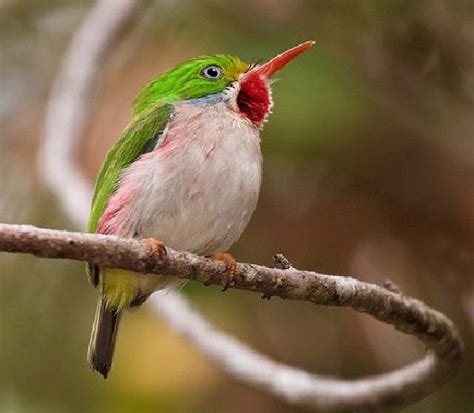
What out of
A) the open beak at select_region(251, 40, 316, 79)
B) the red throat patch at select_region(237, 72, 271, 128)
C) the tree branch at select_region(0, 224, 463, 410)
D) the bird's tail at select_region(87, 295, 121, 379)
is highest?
the open beak at select_region(251, 40, 316, 79)

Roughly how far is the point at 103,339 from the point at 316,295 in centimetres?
49

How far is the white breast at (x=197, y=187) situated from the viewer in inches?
70.7

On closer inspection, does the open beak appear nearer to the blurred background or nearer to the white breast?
the white breast

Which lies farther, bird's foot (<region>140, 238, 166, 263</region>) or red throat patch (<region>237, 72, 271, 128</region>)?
red throat patch (<region>237, 72, 271, 128</region>)

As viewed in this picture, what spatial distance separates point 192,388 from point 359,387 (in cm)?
68

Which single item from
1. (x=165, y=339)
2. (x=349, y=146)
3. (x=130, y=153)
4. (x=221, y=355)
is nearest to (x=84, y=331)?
(x=165, y=339)

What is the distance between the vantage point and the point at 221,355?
2254 mm

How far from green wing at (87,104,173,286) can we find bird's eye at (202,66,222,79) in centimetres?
9

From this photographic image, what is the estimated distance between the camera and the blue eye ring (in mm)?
1934

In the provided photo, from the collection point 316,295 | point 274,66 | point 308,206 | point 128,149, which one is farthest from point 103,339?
point 308,206

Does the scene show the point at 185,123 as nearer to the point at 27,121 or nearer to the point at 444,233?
the point at 444,233

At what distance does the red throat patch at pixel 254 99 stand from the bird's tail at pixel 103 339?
44cm

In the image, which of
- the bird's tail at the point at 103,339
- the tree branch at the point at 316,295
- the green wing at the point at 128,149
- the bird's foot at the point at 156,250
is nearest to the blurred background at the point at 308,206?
the tree branch at the point at 316,295

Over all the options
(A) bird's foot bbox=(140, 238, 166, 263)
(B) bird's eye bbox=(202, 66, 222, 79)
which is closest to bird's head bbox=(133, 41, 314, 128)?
(B) bird's eye bbox=(202, 66, 222, 79)
